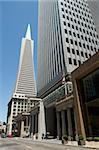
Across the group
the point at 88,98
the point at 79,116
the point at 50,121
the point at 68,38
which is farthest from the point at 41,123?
the point at 68,38

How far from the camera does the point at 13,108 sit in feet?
525

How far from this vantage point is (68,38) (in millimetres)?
77938

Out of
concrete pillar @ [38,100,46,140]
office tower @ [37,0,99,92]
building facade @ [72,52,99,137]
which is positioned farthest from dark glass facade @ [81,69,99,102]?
concrete pillar @ [38,100,46,140]

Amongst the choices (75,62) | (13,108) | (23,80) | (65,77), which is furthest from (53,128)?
(23,80)

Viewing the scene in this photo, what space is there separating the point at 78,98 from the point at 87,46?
47.3 m

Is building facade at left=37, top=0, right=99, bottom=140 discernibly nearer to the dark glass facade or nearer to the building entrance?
the building entrance

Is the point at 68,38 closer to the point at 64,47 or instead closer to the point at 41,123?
the point at 64,47

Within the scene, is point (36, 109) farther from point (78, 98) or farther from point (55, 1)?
point (55, 1)

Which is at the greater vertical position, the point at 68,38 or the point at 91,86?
the point at 68,38

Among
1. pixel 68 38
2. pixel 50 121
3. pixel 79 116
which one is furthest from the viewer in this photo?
pixel 68 38

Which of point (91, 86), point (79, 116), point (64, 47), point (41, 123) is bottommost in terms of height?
point (79, 116)

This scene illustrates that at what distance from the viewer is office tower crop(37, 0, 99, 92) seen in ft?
243

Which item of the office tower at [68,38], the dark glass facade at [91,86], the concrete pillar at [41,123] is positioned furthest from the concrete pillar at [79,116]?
the concrete pillar at [41,123]

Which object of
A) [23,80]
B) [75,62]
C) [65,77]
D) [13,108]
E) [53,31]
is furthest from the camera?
[23,80]
